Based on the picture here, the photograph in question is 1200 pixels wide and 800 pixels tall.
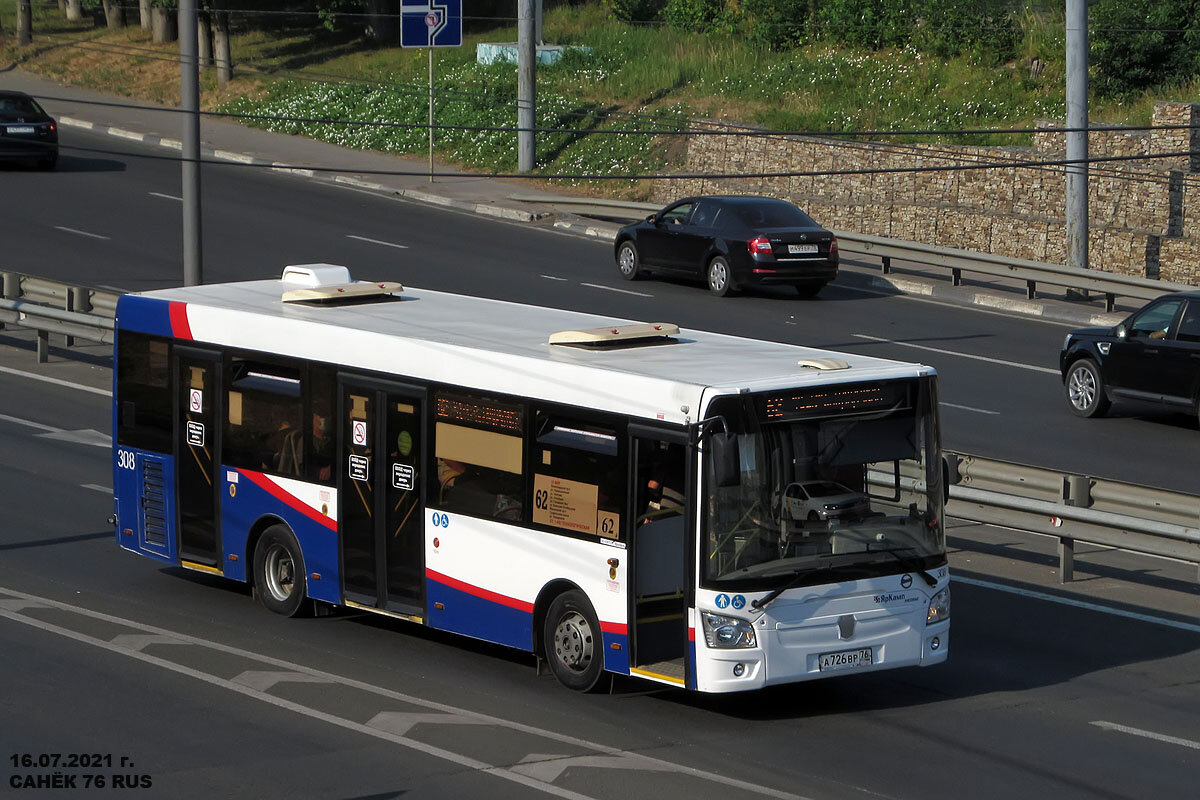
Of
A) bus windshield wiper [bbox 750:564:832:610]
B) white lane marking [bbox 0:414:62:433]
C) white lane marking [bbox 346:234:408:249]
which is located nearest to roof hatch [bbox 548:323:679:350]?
bus windshield wiper [bbox 750:564:832:610]

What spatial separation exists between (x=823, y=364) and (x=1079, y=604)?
4.26 metres

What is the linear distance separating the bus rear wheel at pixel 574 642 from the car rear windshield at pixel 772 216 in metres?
18.9

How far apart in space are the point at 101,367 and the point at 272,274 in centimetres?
649

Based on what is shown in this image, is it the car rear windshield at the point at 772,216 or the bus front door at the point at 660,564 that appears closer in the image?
the bus front door at the point at 660,564

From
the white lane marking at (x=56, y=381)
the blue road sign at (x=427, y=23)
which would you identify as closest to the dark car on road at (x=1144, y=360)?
the white lane marking at (x=56, y=381)

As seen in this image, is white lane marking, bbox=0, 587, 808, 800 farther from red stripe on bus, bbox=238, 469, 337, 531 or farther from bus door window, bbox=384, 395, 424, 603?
red stripe on bus, bbox=238, 469, 337, 531

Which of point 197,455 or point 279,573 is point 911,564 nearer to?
point 279,573

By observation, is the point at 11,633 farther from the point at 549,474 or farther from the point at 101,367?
the point at 101,367

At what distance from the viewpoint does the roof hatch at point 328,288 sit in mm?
13766

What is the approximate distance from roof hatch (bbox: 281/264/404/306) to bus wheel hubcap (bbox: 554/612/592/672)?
4.01 m

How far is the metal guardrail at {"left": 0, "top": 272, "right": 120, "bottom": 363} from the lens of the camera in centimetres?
2319

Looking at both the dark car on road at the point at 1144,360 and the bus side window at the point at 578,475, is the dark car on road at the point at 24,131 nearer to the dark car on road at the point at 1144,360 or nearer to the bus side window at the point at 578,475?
the dark car on road at the point at 1144,360

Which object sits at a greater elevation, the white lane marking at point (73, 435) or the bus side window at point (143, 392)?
the bus side window at point (143, 392)

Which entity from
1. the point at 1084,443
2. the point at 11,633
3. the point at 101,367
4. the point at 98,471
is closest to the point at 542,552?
the point at 11,633
